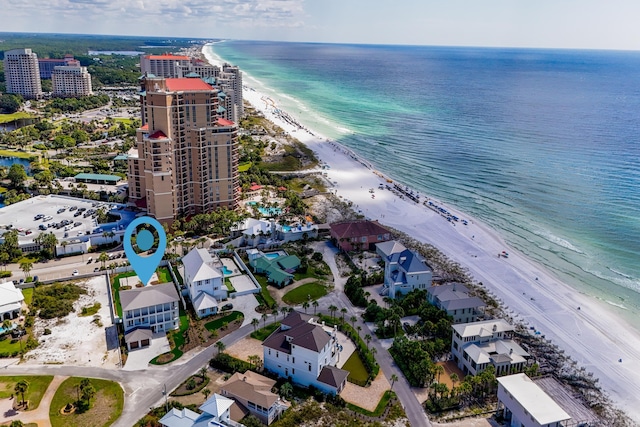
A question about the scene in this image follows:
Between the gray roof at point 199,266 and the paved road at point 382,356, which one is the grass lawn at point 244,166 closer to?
the paved road at point 382,356

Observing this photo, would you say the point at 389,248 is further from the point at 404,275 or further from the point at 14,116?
the point at 14,116

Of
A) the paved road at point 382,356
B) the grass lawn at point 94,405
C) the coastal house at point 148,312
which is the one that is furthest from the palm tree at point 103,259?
the paved road at point 382,356

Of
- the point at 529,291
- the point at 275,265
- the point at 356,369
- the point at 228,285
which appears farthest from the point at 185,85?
the point at 529,291

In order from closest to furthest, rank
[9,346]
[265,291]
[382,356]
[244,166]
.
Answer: [9,346]
[382,356]
[265,291]
[244,166]

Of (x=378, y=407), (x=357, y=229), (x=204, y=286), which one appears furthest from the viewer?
(x=357, y=229)

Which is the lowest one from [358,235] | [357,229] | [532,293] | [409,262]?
[532,293]

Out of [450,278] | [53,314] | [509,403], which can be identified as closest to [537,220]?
[450,278]
